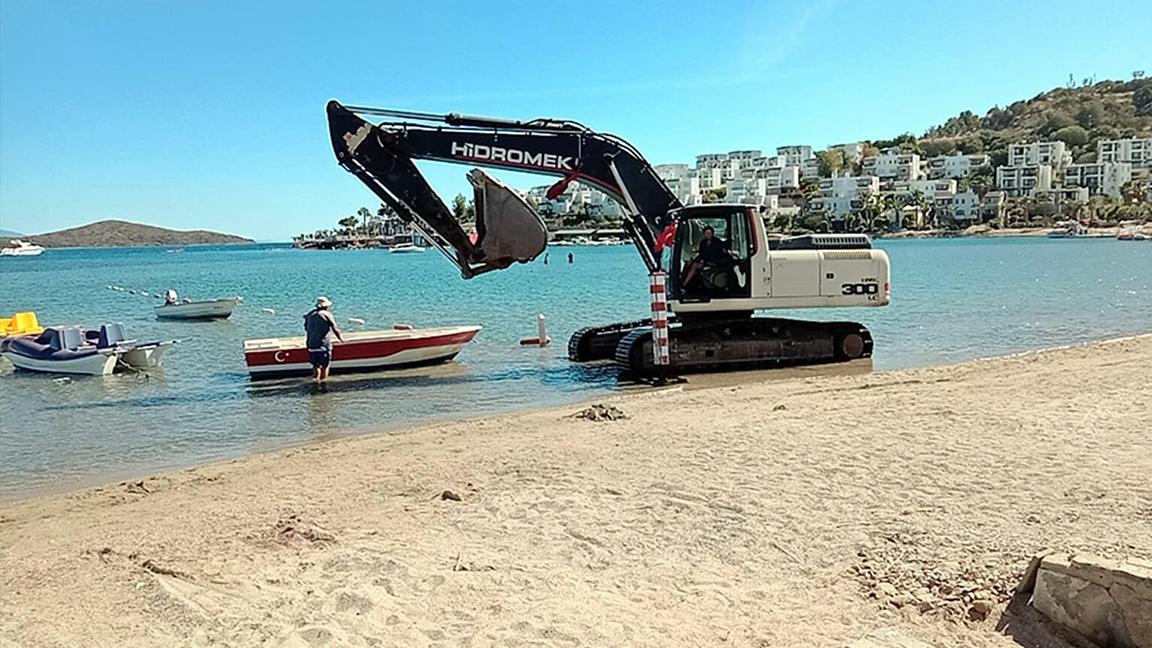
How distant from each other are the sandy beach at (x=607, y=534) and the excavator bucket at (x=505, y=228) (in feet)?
17.0

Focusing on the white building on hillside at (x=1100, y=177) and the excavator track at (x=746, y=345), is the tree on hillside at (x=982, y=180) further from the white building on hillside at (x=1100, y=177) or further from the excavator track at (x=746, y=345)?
the excavator track at (x=746, y=345)

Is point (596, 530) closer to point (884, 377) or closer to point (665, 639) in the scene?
point (665, 639)

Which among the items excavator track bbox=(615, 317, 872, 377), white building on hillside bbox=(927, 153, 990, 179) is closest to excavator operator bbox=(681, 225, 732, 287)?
excavator track bbox=(615, 317, 872, 377)

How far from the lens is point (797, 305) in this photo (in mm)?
15148

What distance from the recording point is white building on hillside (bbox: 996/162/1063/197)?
531ft

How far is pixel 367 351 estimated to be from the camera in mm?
16328

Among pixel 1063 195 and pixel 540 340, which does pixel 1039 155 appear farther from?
pixel 540 340

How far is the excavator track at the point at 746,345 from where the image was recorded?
14758 mm

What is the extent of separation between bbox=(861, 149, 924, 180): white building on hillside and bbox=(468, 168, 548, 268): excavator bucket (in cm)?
18322

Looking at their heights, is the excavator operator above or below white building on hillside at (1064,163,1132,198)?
below

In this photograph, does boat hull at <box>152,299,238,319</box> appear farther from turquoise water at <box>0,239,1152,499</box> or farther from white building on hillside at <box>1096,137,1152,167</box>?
white building on hillside at <box>1096,137,1152,167</box>

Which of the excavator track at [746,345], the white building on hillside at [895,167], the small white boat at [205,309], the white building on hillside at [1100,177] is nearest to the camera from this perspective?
the excavator track at [746,345]

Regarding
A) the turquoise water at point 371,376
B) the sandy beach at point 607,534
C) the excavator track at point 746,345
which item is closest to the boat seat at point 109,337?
the turquoise water at point 371,376

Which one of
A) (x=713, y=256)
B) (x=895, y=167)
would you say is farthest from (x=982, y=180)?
(x=713, y=256)
